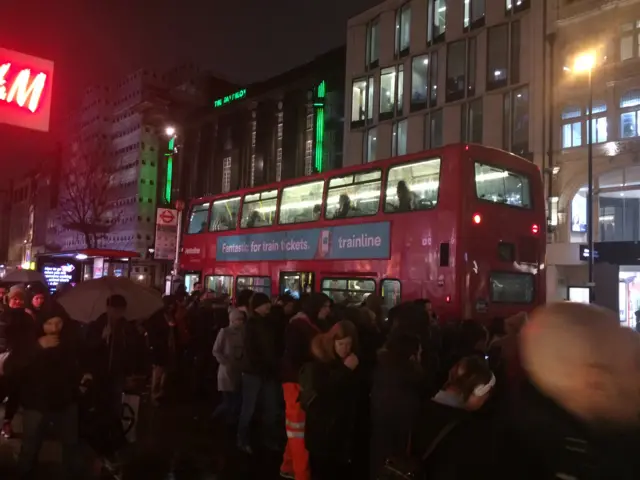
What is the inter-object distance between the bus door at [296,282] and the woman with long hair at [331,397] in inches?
296

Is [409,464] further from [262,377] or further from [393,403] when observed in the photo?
[262,377]

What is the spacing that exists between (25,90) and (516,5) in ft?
71.3

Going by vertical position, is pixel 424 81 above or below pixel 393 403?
above

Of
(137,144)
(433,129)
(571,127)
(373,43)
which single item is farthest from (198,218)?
(137,144)

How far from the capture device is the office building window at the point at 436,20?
91.0 ft

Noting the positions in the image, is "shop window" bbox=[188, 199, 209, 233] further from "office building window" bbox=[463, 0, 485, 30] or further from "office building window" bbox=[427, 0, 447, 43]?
"office building window" bbox=[427, 0, 447, 43]

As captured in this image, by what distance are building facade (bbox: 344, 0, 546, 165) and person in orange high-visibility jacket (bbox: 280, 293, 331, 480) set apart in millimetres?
19224

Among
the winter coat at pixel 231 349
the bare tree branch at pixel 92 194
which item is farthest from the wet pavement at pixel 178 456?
the bare tree branch at pixel 92 194

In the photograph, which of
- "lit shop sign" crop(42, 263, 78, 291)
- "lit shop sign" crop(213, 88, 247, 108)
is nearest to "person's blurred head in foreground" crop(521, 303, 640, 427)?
"lit shop sign" crop(42, 263, 78, 291)

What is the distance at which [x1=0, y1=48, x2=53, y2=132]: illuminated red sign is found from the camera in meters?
8.24

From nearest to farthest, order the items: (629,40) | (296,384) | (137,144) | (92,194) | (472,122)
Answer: (296,384), (629,40), (472,122), (137,144), (92,194)

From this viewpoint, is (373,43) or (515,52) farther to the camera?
(373,43)

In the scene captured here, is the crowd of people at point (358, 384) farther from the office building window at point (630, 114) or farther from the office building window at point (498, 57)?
the office building window at point (498, 57)

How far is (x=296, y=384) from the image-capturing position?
5867mm
